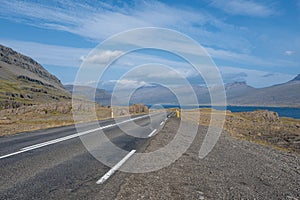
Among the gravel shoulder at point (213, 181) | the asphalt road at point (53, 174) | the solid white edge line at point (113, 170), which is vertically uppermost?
the asphalt road at point (53, 174)

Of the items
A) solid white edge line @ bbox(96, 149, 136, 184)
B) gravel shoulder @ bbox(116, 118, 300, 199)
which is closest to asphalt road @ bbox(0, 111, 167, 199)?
solid white edge line @ bbox(96, 149, 136, 184)

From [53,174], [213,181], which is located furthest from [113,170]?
[213,181]

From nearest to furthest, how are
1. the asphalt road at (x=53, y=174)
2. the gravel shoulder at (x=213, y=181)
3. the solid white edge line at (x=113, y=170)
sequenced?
the asphalt road at (x=53, y=174) < the gravel shoulder at (x=213, y=181) < the solid white edge line at (x=113, y=170)

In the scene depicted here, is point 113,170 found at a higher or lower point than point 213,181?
higher

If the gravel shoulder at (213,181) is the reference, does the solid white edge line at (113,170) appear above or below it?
above

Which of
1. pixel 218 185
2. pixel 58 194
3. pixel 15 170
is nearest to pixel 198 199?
pixel 218 185

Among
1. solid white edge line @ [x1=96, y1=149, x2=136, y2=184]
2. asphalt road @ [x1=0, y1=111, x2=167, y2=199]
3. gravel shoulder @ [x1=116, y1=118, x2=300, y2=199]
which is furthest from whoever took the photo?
solid white edge line @ [x1=96, y1=149, x2=136, y2=184]

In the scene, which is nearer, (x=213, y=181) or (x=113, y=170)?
(x=213, y=181)

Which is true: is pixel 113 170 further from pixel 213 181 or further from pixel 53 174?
pixel 213 181

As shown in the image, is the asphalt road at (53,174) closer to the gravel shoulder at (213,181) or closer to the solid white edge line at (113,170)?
the solid white edge line at (113,170)

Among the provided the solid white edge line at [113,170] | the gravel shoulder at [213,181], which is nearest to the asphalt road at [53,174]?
the solid white edge line at [113,170]

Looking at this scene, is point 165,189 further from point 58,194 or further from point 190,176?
point 58,194

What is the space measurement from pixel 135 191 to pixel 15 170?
3.53 m

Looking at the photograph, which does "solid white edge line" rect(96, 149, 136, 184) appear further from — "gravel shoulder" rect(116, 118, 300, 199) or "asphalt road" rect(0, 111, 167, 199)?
"gravel shoulder" rect(116, 118, 300, 199)
